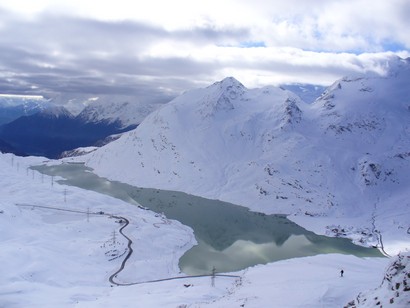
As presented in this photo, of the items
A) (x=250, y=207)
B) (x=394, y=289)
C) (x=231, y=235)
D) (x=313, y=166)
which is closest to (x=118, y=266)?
(x=231, y=235)

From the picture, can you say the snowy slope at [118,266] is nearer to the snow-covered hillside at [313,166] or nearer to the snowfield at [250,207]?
the snowfield at [250,207]

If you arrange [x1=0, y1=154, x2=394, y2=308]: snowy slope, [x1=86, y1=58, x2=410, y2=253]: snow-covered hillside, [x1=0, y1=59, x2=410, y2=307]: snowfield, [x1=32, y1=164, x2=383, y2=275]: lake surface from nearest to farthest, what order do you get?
[x1=0, y1=154, x2=394, y2=308]: snowy slope → [x1=0, y1=59, x2=410, y2=307]: snowfield → [x1=32, y1=164, x2=383, y2=275]: lake surface → [x1=86, y1=58, x2=410, y2=253]: snow-covered hillside

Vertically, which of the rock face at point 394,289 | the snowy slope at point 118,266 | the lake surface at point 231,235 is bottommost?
the lake surface at point 231,235

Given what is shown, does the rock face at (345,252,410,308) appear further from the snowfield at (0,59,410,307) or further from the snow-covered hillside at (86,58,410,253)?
the snow-covered hillside at (86,58,410,253)

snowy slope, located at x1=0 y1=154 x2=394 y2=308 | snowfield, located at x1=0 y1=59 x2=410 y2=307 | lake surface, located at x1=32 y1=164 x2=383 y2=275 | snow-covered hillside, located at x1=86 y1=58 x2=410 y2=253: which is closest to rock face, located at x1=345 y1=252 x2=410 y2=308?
snowfield, located at x1=0 y1=59 x2=410 y2=307

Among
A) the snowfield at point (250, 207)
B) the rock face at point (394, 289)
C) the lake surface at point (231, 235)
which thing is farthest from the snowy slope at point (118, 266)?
the rock face at point (394, 289)

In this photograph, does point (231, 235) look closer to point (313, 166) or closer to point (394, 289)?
point (313, 166)
